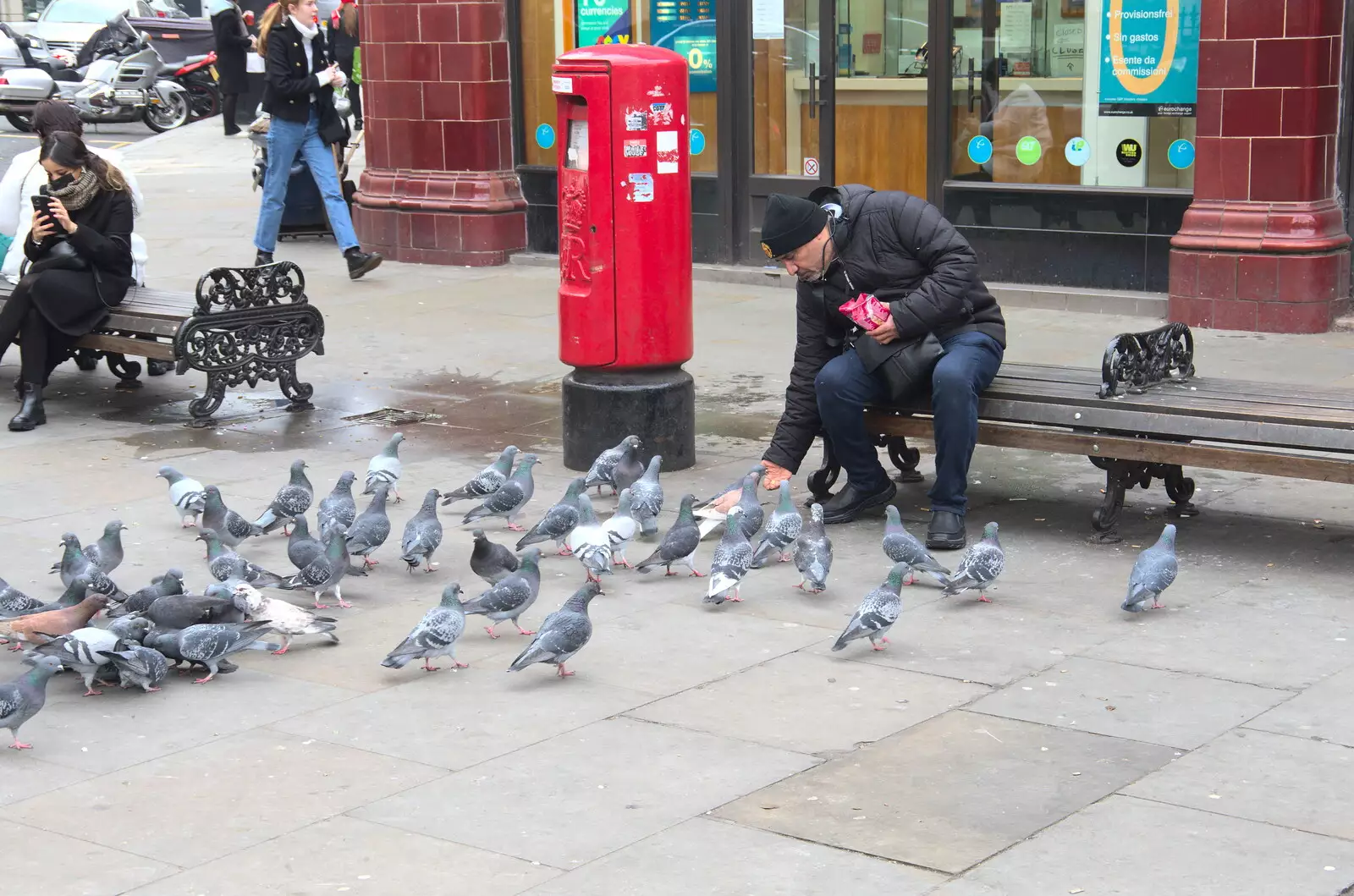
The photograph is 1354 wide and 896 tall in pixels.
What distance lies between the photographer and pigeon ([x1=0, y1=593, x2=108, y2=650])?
5715 mm

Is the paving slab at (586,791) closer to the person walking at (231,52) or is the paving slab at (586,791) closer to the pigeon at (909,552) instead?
the pigeon at (909,552)

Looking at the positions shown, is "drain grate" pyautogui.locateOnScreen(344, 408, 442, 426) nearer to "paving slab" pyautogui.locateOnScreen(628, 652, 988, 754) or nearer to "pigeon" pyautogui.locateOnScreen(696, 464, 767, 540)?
"pigeon" pyautogui.locateOnScreen(696, 464, 767, 540)

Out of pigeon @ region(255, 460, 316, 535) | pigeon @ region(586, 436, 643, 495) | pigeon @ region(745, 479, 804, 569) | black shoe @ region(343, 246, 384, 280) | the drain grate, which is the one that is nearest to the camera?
pigeon @ region(745, 479, 804, 569)

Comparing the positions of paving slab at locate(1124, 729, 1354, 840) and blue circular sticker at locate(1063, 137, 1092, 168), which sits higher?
blue circular sticker at locate(1063, 137, 1092, 168)

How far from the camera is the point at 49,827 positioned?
4.54 meters

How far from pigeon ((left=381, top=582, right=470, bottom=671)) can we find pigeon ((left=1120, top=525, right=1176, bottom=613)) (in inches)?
91.8

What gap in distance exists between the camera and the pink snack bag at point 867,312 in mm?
7168

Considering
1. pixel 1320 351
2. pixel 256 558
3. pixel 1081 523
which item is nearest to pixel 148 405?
pixel 256 558

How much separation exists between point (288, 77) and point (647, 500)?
7847 millimetres

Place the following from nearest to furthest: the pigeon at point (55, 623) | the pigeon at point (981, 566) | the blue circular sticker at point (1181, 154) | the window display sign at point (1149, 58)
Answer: the pigeon at point (55, 623) < the pigeon at point (981, 566) < the window display sign at point (1149, 58) < the blue circular sticker at point (1181, 154)

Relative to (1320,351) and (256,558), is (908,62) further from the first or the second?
(256,558)

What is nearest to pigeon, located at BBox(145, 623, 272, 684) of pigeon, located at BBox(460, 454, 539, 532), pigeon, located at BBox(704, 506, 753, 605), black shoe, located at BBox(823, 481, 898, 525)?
pigeon, located at BBox(704, 506, 753, 605)

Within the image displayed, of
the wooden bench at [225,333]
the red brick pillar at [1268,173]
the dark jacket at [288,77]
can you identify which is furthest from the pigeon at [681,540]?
the dark jacket at [288,77]

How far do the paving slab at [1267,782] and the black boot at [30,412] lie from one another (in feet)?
22.6
